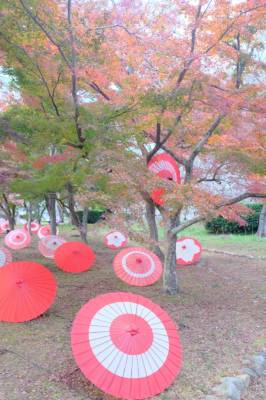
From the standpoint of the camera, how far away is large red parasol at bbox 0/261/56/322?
16.0ft

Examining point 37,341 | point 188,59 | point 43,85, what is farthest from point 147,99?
point 37,341

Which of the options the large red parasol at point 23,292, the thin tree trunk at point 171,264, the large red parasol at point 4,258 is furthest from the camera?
the large red parasol at point 4,258

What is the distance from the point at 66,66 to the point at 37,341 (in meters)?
3.59

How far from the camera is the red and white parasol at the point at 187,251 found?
10.1m

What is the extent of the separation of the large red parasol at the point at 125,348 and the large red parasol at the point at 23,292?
179cm

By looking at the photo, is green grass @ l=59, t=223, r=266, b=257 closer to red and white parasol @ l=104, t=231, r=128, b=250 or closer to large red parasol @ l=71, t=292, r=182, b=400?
red and white parasol @ l=104, t=231, r=128, b=250

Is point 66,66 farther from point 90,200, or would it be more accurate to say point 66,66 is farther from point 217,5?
point 217,5

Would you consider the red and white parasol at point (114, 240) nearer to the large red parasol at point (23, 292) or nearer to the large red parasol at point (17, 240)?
the large red parasol at point (17, 240)

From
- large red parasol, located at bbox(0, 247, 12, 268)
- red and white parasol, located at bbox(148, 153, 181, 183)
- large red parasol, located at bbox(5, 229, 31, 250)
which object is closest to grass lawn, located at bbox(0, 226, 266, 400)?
large red parasol, located at bbox(0, 247, 12, 268)

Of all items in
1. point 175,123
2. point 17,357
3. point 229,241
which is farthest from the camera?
point 229,241

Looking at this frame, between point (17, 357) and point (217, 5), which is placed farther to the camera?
point (217, 5)

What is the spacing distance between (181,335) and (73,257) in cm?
A: 413

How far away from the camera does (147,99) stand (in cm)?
534

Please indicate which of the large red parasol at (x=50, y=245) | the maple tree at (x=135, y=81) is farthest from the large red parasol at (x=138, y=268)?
the large red parasol at (x=50, y=245)
